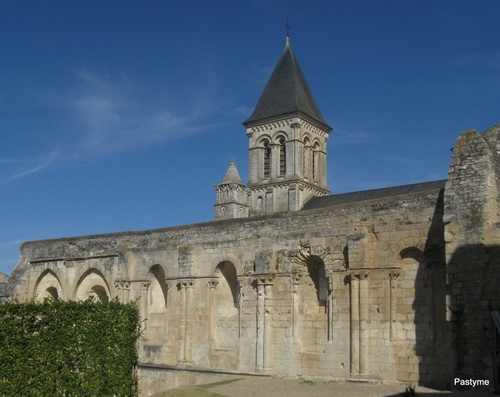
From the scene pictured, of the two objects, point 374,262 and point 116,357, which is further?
point 116,357

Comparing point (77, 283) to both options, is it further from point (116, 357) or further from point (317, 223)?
point (317, 223)

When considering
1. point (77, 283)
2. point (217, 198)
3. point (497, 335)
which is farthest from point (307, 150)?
point (497, 335)

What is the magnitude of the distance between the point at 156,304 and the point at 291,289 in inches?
220

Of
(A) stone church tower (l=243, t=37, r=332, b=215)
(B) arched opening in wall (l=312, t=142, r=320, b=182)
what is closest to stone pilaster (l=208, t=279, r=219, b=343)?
(A) stone church tower (l=243, t=37, r=332, b=215)

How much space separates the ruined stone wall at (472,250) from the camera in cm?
1391

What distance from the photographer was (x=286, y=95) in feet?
172

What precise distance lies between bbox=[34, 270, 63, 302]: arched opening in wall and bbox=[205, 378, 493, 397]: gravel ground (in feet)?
32.0

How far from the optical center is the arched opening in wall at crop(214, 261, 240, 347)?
1912 centimetres

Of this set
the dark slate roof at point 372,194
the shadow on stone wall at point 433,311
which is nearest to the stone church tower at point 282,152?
the dark slate roof at point 372,194

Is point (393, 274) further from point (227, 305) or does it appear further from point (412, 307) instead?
point (227, 305)

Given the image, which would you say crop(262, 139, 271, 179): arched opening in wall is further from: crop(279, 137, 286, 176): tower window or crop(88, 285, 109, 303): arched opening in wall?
crop(88, 285, 109, 303): arched opening in wall

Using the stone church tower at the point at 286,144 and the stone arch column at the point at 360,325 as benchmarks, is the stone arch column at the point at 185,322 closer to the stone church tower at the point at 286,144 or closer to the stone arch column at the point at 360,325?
the stone arch column at the point at 360,325

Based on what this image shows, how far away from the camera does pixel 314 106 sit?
2146 inches

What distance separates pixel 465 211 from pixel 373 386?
178 inches
